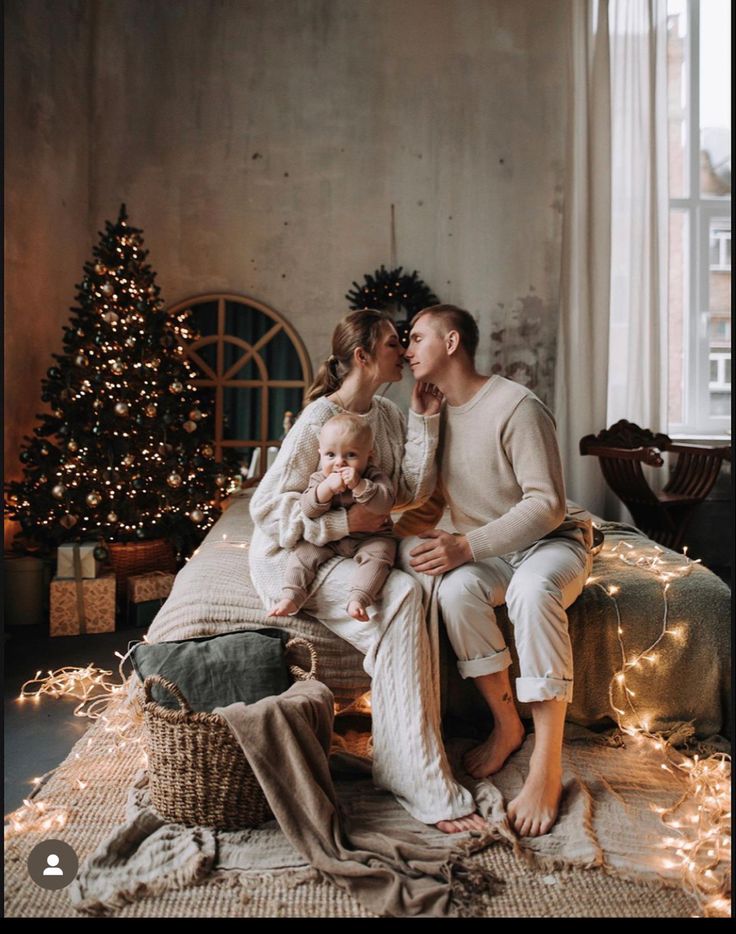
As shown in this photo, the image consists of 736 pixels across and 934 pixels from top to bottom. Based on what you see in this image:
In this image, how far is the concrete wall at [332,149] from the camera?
506 centimetres

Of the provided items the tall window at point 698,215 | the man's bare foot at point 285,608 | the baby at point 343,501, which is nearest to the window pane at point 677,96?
the tall window at point 698,215

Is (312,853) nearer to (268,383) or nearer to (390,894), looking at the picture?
(390,894)

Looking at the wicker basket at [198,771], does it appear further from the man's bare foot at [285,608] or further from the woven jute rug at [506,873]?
the man's bare foot at [285,608]

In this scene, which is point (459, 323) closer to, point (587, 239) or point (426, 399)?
point (426, 399)

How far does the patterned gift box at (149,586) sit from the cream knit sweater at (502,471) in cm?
196

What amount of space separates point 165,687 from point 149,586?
1.97 m

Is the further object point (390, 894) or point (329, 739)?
point (329, 739)

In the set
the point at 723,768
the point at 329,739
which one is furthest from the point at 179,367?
the point at 723,768

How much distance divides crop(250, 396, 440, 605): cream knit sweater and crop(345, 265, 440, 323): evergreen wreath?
3.01m

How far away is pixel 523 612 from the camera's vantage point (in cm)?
194

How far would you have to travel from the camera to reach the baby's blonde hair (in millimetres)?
2064

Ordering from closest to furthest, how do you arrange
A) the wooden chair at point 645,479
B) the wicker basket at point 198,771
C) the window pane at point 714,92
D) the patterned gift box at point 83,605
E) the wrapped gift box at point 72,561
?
the wicker basket at point 198,771
the patterned gift box at point 83,605
the wrapped gift box at point 72,561
the wooden chair at point 645,479
the window pane at point 714,92

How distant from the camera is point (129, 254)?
416cm

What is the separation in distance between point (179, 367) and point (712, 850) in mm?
3423
